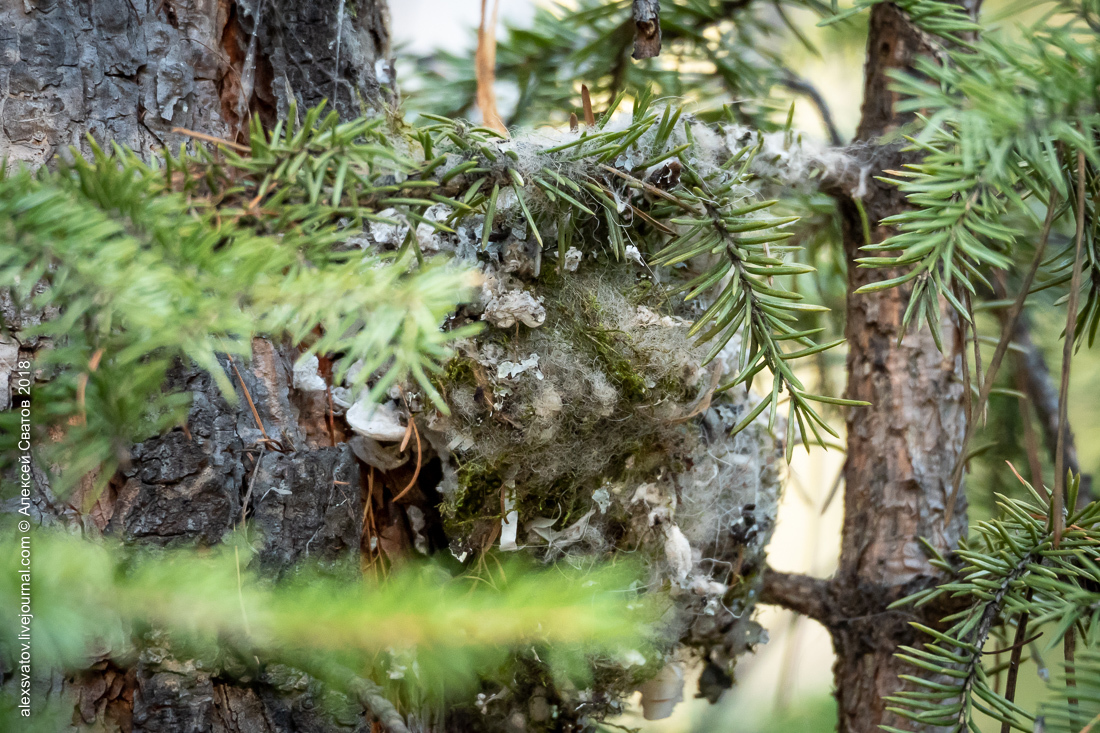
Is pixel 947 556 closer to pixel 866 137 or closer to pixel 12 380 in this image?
pixel 866 137

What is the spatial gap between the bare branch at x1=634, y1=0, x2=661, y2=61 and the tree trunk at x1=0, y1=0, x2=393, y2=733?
0.29m

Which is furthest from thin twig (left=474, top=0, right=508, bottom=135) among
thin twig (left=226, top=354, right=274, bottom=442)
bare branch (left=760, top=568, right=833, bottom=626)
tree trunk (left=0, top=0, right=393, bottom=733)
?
bare branch (left=760, top=568, right=833, bottom=626)

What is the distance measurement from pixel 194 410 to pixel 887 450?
725 millimetres

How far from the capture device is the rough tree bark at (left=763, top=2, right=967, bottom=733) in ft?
2.52

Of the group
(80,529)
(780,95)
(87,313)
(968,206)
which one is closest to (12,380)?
(80,529)

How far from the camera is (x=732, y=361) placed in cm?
67

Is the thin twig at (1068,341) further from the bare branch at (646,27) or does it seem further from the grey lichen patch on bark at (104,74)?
the grey lichen patch on bark at (104,74)

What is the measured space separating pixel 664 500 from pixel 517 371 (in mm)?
196

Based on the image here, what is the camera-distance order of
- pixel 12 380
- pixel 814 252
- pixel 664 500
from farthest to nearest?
pixel 814 252, pixel 664 500, pixel 12 380

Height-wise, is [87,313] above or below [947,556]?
above

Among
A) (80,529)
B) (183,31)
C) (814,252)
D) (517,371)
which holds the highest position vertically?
(183,31)

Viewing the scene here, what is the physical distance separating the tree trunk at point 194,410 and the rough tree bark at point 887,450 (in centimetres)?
56

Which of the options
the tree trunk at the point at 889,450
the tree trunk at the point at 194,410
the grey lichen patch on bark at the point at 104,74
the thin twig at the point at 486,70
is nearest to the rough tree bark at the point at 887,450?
the tree trunk at the point at 889,450

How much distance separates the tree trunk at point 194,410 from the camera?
0.49 m
